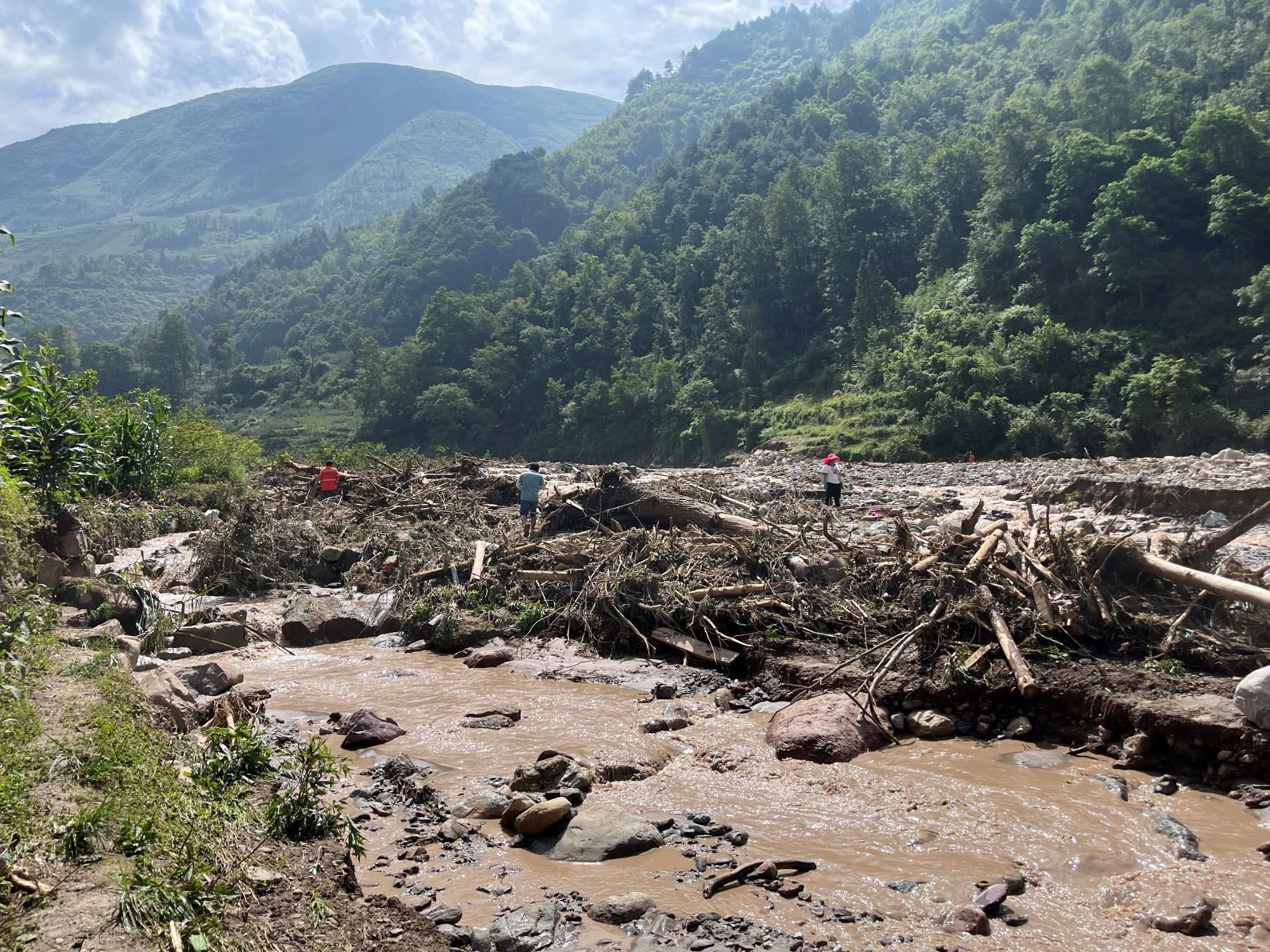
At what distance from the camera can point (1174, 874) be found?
4746 millimetres

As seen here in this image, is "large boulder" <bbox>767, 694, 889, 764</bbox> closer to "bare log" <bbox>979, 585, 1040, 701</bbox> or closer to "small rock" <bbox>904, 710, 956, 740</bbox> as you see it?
"small rock" <bbox>904, 710, 956, 740</bbox>

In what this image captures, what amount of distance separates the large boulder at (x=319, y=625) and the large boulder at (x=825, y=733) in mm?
6598

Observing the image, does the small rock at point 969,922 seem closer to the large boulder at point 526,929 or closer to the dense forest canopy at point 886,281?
the large boulder at point 526,929

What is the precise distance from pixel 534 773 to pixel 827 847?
7.03 feet

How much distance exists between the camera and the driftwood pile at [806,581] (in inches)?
281

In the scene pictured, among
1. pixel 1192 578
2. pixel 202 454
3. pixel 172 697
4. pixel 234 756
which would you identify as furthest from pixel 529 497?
pixel 202 454

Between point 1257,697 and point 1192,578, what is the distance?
1.70 metres

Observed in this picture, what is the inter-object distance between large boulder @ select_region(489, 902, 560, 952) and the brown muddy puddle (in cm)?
13

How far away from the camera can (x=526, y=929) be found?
4.41 metres

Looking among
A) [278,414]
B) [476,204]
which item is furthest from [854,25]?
[278,414]

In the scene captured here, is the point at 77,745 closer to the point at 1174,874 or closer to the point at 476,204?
the point at 1174,874

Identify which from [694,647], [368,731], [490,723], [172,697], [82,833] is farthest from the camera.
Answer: [694,647]

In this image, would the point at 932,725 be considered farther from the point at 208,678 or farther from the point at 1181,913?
the point at 208,678

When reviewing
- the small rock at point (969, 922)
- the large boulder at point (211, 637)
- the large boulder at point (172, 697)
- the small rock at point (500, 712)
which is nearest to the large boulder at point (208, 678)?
the large boulder at point (172, 697)
